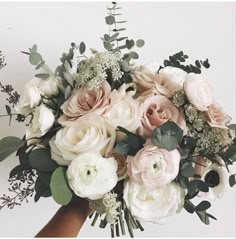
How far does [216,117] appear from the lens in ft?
3.16

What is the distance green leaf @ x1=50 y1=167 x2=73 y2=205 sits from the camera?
879 mm

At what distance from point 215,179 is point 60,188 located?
32 cm

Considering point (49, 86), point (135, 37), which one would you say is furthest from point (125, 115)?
point (135, 37)

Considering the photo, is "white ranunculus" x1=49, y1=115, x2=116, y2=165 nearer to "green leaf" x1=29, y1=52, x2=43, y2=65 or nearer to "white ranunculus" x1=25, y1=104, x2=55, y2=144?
"white ranunculus" x1=25, y1=104, x2=55, y2=144

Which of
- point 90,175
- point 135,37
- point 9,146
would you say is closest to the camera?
point 90,175

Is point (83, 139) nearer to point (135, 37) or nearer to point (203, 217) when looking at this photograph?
point (203, 217)

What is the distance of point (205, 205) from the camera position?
0.96m

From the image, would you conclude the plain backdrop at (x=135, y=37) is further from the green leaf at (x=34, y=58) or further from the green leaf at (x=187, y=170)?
the green leaf at (x=187, y=170)

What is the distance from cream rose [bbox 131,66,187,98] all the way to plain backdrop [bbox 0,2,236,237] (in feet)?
0.98

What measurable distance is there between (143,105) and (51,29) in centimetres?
41

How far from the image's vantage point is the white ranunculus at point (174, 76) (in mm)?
972

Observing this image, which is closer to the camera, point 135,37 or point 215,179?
point 215,179

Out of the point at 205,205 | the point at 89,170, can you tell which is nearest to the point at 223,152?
the point at 205,205

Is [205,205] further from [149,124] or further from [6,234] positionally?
[6,234]
